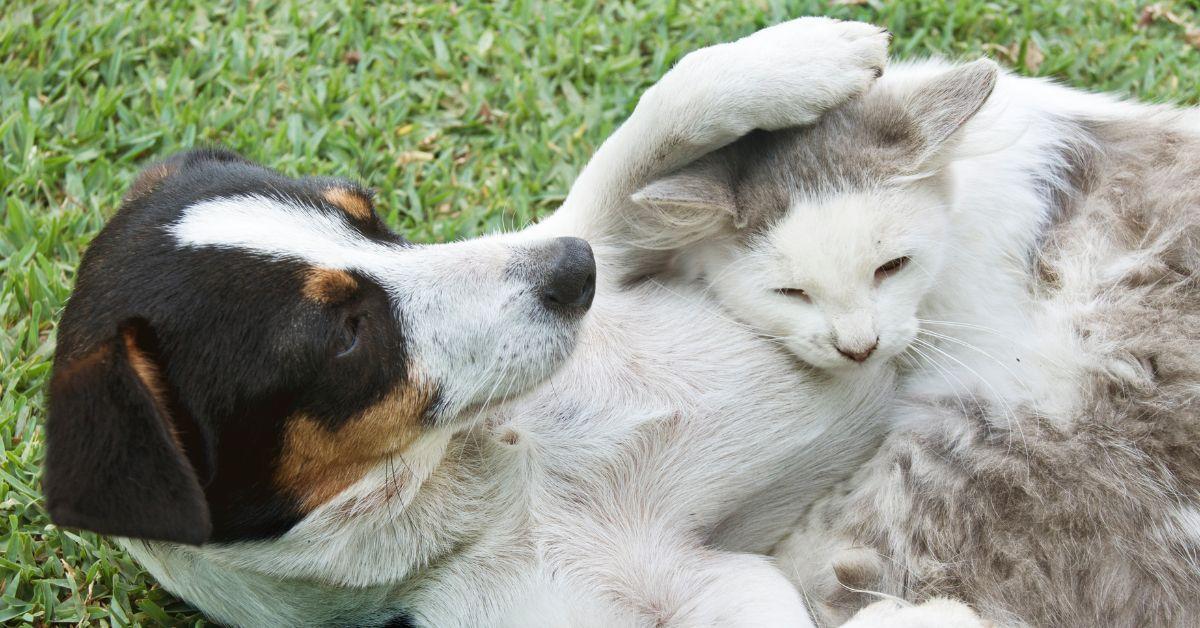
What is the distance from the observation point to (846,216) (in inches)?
137

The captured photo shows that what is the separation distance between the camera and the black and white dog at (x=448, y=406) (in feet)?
9.64

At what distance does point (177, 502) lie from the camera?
8.72 ft

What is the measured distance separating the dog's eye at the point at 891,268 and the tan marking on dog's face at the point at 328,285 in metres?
1.57

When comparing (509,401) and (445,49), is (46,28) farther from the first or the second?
(509,401)

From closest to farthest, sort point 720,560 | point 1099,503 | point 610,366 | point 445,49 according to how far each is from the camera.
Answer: point 1099,503 < point 720,560 < point 610,366 < point 445,49

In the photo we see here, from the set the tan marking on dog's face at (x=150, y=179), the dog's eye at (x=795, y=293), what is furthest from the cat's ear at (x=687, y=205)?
the tan marking on dog's face at (x=150, y=179)

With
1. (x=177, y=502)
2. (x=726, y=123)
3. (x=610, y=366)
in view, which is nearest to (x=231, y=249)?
(x=177, y=502)

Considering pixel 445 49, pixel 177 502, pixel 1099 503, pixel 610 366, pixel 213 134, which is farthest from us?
pixel 445 49

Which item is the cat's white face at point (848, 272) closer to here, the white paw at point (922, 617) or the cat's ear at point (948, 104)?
the cat's ear at point (948, 104)

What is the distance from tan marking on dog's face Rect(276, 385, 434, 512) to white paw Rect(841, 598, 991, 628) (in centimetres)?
131

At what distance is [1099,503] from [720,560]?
1073 mm

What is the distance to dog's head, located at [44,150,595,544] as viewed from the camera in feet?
8.86

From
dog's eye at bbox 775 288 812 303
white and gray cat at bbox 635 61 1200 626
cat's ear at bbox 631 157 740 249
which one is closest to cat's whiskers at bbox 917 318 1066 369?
white and gray cat at bbox 635 61 1200 626

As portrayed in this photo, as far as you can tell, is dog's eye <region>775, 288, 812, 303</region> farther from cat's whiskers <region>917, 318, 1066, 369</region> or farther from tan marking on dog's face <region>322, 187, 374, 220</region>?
tan marking on dog's face <region>322, 187, 374, 220</region>
